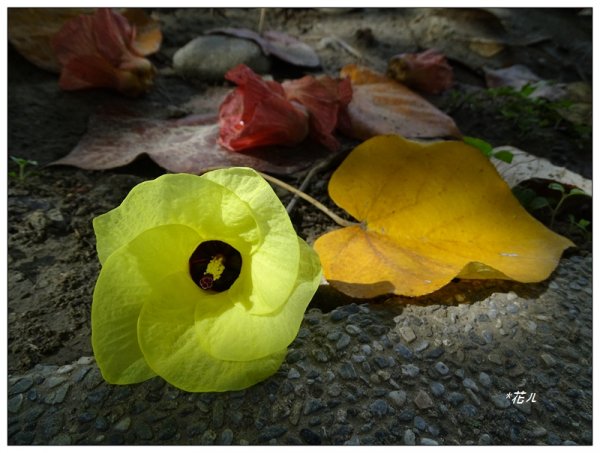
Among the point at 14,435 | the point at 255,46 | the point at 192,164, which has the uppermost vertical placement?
the point at 255,46

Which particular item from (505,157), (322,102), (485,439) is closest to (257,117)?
(322,102)

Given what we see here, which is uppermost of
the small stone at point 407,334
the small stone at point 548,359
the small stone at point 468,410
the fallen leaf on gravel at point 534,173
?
the fallen leaf on gravel at point 534,173

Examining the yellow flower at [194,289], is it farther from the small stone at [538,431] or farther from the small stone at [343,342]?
the small stone at [538,431]

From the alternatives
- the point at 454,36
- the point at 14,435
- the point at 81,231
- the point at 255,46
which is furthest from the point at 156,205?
the point at 454,36

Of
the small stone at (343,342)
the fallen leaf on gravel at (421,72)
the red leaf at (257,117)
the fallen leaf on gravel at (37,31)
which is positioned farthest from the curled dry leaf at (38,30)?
the small stone at (343,342)

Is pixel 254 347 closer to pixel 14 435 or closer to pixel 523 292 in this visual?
pixel 14 435

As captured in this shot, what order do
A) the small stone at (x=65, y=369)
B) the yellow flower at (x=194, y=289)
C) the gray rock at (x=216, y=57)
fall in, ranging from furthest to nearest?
1. the gray rock at (x=216, y=57)
2. the small stone at (x=65, y=369)
3. the yellow flower at (x=194, y=289)

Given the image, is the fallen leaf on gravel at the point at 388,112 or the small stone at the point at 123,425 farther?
the fallen leaf on gravel at the point at 388,112
